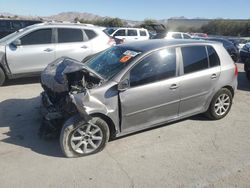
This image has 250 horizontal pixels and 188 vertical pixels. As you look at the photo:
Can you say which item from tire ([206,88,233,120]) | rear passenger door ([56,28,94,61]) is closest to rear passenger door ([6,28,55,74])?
rear passenger door ([56,28,94,61])

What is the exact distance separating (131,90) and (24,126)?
2.17 m

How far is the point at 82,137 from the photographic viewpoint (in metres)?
4.36

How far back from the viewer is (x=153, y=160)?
4.30 meters

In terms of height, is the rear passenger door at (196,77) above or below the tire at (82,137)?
above

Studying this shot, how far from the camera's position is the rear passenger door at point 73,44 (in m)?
8.66

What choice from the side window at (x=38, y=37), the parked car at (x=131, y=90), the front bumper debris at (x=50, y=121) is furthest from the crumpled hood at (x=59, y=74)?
the side window at (x=38, y=37)

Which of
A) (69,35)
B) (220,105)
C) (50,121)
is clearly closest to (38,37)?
(69,35)

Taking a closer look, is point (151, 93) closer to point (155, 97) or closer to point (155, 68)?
point (155, 97)

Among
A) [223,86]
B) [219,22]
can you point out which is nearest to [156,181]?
[223,86]

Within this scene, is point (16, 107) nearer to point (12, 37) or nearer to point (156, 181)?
point (12, 37)

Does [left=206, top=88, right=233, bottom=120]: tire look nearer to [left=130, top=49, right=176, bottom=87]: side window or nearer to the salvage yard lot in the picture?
the salvage yard lot

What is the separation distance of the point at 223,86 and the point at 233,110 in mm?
1120

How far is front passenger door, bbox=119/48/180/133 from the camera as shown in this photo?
15.2ft

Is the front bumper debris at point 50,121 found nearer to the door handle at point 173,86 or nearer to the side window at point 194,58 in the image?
the door handle at point 173,86
